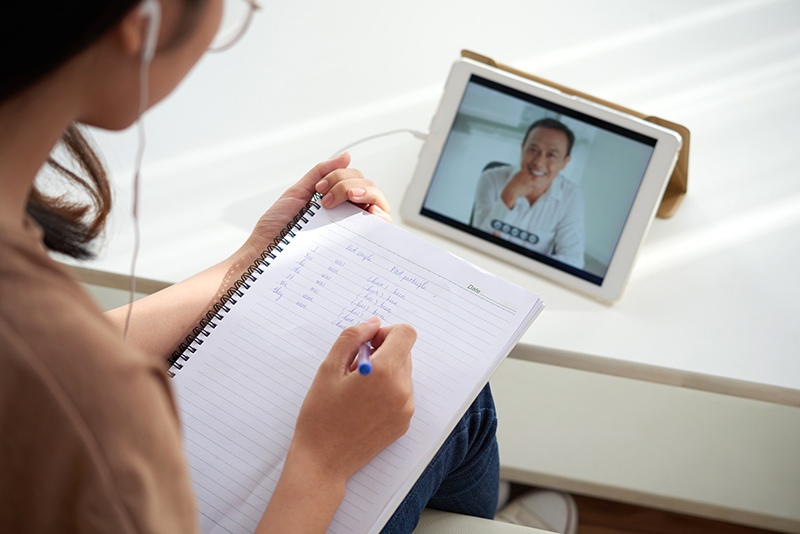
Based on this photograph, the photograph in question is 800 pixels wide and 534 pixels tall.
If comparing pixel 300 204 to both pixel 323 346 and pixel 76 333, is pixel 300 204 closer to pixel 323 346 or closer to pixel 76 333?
pixel 323 346

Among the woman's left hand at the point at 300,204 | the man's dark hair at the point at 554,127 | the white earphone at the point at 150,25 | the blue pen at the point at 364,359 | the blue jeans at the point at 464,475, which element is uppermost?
the man's dark hair at the point at 554,127

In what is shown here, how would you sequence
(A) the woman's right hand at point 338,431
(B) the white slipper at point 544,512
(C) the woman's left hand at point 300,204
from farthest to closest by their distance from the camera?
1. (B) the white slipper at point 544,512
2. (C) the woman's left hand at point 300,204
3. (A) the woman's right hand at point 338,431

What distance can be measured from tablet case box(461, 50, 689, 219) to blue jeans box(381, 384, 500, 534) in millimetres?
339

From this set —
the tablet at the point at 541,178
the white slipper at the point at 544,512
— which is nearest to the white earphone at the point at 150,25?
the tablet at the point at 541,178

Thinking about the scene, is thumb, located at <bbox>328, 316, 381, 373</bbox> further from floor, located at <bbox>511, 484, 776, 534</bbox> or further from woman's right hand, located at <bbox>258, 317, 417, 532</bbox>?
floor, located at <bbox>511, 484, 776, 534</bbox>

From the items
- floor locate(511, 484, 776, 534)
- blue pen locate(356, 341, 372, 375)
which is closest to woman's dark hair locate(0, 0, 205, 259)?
blue pen locate(356, 341, 372, 375)

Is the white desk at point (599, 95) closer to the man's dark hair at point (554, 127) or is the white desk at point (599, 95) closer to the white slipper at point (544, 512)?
the man's dark hair at point (554, 127)

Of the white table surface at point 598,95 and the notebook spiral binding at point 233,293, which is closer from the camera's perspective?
the notebook spiral binding at point 233,293

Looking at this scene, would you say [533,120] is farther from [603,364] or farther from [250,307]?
[250,307]

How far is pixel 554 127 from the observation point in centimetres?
86

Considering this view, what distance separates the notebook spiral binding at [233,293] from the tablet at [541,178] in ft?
0.62

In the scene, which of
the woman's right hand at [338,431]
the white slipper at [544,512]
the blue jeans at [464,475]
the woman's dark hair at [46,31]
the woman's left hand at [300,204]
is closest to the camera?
the woman's dark hair at [46,31]

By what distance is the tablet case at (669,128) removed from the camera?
83cm

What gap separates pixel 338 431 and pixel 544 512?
81 centimetres
